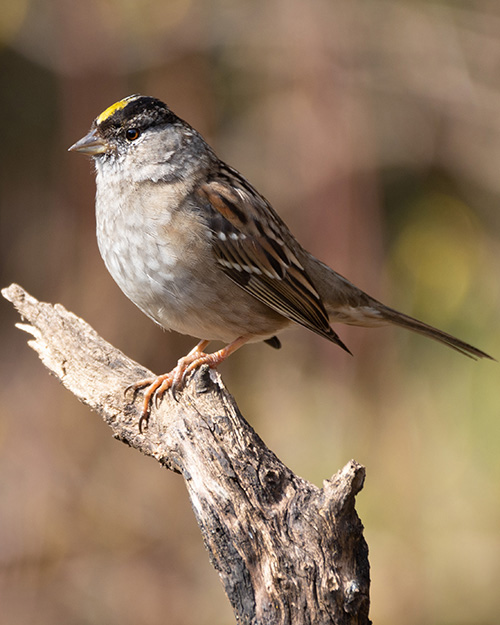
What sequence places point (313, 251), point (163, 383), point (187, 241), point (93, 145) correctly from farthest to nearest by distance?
point (313, 251)
point (93, 145)
point (187, 241)
point (163, 383)

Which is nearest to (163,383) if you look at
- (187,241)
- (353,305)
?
(187,241)

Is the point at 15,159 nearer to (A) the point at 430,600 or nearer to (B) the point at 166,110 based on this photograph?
(B) the point at 166,110

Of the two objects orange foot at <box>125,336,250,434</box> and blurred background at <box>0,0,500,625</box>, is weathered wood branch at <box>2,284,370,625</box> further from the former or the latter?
blurred background at <box>0,0,500,625</box>

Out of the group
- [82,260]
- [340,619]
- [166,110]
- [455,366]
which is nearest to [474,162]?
[455,366]

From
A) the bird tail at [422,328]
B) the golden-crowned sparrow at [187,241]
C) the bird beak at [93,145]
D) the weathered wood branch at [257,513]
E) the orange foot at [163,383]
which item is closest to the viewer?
the weathered wood branch at [257,513]

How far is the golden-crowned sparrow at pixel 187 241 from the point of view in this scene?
8.43 ft

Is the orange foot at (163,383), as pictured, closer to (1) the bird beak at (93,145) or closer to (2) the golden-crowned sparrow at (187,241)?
(2) the golden-crowned sparrow at (187,241)

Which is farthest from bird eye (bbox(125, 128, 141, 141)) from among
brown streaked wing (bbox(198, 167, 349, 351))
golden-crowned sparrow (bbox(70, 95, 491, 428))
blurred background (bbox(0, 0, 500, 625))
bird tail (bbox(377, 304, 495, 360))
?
blurred background (bbox(0, 0, 500, 625))

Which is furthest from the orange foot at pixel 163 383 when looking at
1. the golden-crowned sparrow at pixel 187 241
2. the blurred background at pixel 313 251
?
the blurred background at pixel 313 251

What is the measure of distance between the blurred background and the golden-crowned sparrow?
1707mm

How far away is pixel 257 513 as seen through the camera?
Result: 1914 millimetres

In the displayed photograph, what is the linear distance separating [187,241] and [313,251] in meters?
2.47

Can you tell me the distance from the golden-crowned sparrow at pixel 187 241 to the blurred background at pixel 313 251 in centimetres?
171

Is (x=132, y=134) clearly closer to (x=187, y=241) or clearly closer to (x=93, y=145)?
(x=93, y=145)
